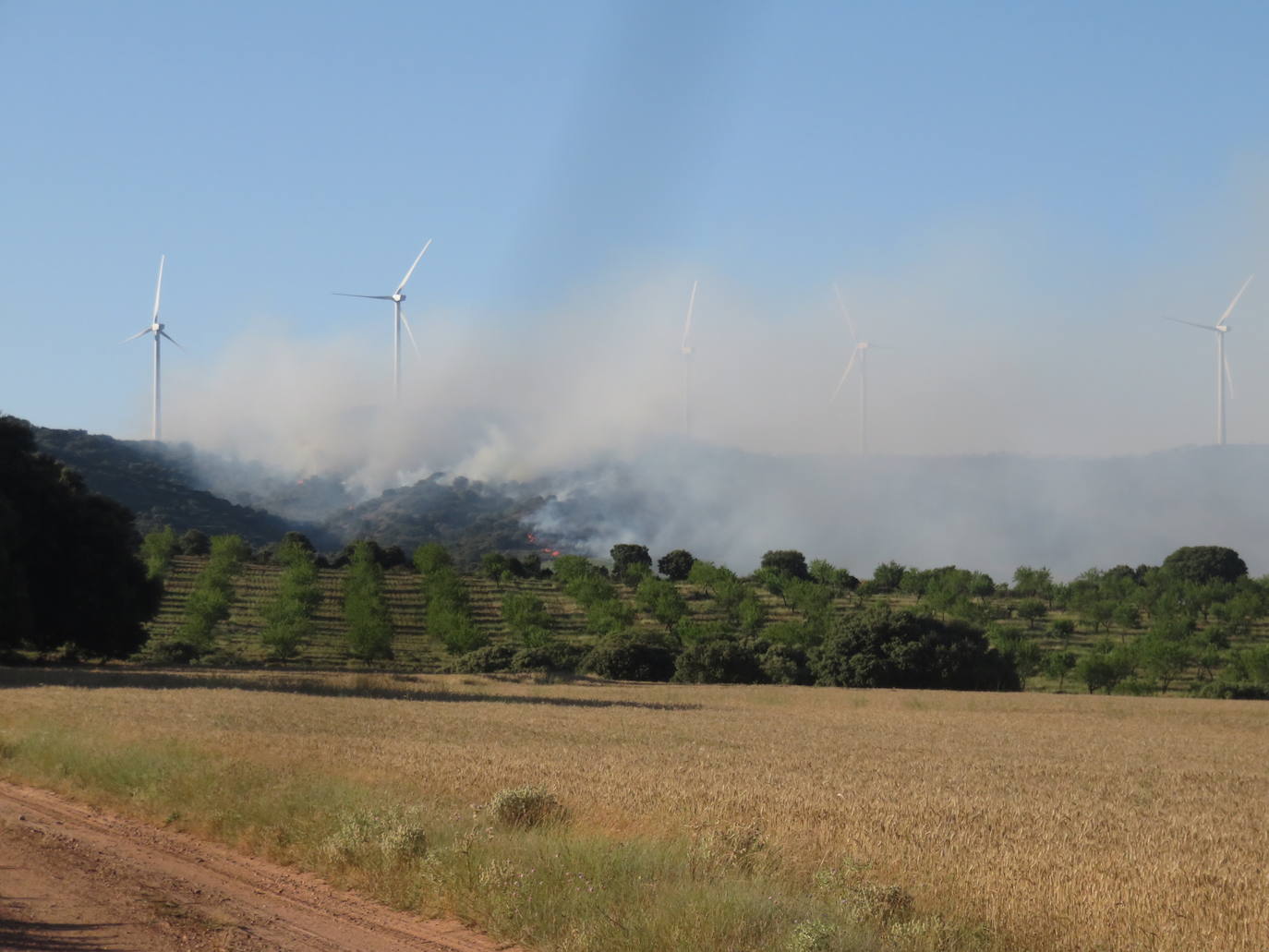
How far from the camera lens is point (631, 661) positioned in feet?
276

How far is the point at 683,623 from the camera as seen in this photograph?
350ft

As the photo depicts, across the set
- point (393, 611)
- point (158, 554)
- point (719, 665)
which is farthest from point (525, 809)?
point (158, 554)

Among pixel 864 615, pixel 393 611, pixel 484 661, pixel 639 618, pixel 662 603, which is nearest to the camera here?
pixel 864 615

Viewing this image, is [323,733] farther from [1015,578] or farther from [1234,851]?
[1015,578]

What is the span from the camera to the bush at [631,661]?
274 ft

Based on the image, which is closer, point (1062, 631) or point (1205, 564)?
point (1062, 631)

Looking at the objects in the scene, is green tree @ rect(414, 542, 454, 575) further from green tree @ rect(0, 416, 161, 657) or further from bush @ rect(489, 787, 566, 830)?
bush @ rect(489, 787, 566, 830)

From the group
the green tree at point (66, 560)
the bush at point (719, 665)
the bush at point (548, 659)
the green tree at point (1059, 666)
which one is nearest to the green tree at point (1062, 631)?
the green tree at point (1059, 666)

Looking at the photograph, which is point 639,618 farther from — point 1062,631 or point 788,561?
point 788,561

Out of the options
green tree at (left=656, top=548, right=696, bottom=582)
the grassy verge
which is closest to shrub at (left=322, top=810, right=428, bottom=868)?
the grassy verge

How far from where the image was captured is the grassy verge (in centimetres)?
997

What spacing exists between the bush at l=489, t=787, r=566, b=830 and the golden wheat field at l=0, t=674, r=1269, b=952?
1.33 ft

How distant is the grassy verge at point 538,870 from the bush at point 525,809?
21 centimetres

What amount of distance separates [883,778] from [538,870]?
13.2 m
